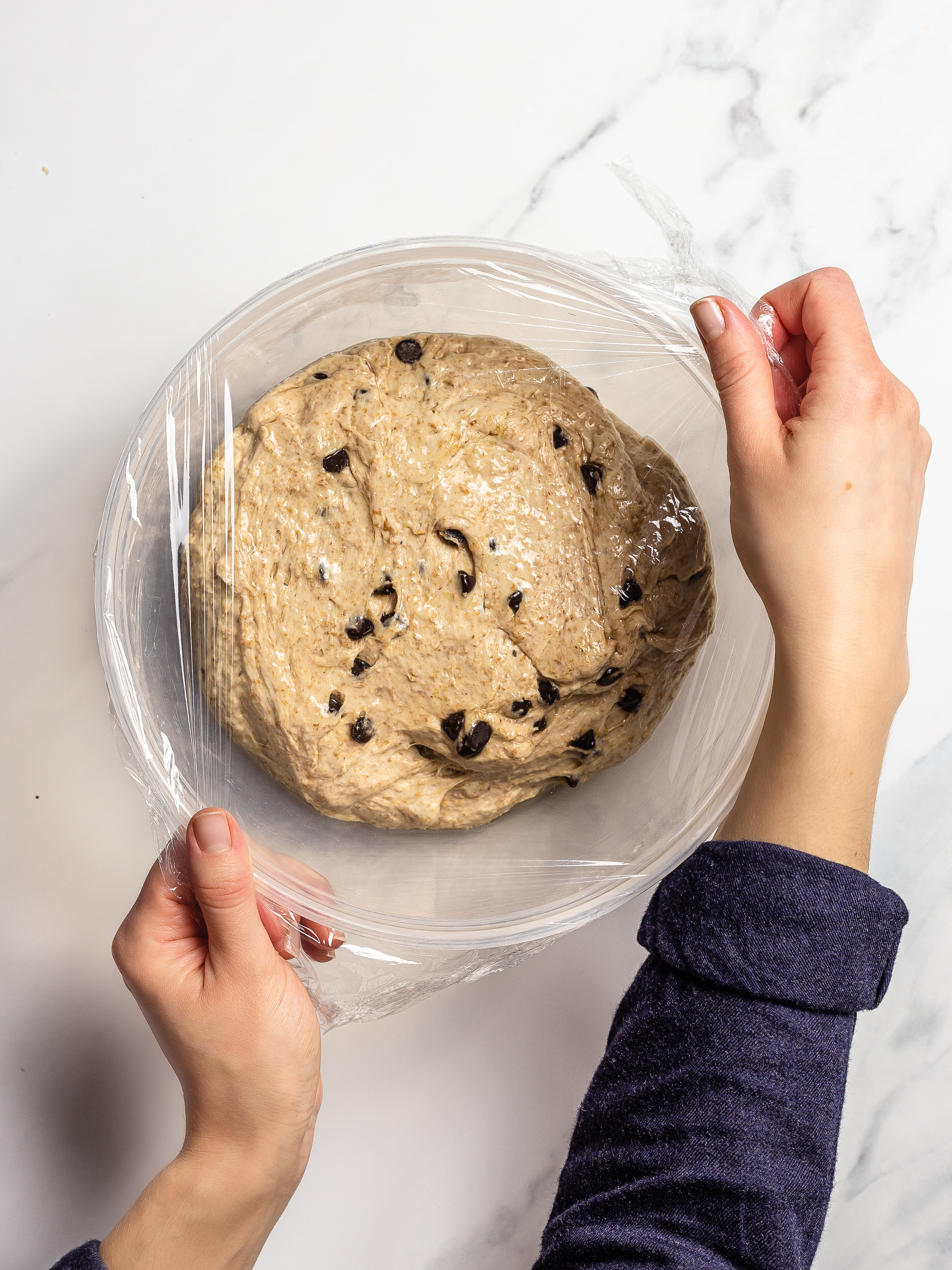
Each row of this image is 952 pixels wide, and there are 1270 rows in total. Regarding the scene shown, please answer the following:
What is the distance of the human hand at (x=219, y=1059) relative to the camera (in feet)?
2.69

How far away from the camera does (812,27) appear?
108 cm

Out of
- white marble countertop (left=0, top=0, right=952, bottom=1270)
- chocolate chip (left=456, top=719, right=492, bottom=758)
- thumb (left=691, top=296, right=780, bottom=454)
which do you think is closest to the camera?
thumb (left=691, top=296, right=780, bottom=454)

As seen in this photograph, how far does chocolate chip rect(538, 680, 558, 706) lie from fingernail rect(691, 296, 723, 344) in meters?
0.35

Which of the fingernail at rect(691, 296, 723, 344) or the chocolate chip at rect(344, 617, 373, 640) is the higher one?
the fingernail at rect(691, 296, 723, 344)

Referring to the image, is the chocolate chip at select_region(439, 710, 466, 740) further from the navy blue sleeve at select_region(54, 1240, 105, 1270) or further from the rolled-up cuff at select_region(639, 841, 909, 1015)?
the navy blue sleeve at select_region(54, 1240, 105, 1270)

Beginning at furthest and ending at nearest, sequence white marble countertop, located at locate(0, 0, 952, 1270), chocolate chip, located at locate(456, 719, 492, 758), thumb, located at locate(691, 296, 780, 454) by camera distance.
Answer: white marble countertop, located at locate(0, 0, 952, 1270) < chocolate chip, located at locate(456, 719, 492, 758) < thumb, located at locate(691, 296, 780, 454)

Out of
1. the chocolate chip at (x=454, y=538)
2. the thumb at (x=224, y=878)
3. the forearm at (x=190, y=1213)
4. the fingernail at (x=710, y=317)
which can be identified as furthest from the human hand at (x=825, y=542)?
the forearm at (x=190, y=1213)

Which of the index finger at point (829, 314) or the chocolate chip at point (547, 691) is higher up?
the index finger at point (829, 314)

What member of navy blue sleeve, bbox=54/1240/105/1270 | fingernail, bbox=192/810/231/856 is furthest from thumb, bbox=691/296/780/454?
navy blue sleeve, bbox=54/1240/105/1270

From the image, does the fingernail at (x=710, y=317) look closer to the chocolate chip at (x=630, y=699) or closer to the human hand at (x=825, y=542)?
the human hand at (x=825, y=542)

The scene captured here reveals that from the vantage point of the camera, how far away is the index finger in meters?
0.80

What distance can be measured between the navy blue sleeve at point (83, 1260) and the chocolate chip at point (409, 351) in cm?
92

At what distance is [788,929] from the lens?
2.58ft

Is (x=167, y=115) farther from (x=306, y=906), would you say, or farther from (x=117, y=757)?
(x=306, y=906)
